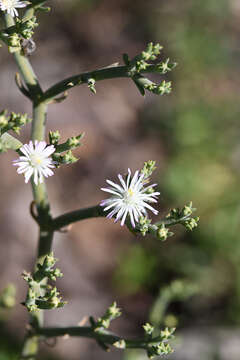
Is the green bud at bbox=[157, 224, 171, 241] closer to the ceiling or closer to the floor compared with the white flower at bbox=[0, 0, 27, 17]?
closer to the floor

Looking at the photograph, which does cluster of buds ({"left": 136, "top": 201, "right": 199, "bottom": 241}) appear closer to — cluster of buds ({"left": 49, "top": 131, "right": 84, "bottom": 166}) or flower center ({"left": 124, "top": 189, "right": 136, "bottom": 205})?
flower center ({"left": 124, "top": 189, "right": 136, "bottom": 205})

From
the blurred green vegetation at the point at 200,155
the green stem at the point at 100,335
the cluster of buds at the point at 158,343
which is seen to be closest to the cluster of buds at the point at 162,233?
the cluster of buds at the point at 158,343

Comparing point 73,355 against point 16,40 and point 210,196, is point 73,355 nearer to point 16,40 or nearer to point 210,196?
point 210,196

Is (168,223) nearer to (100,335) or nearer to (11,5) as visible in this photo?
(100,335)

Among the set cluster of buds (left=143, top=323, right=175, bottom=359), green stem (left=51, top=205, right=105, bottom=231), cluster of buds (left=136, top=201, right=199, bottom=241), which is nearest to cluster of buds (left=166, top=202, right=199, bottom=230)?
cluster of buds (left=136, top=201, right=199, bottom=241)

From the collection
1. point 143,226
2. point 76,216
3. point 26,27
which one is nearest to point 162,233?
point 143,226

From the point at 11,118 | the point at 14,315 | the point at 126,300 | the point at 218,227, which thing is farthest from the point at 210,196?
the point at 11,118
